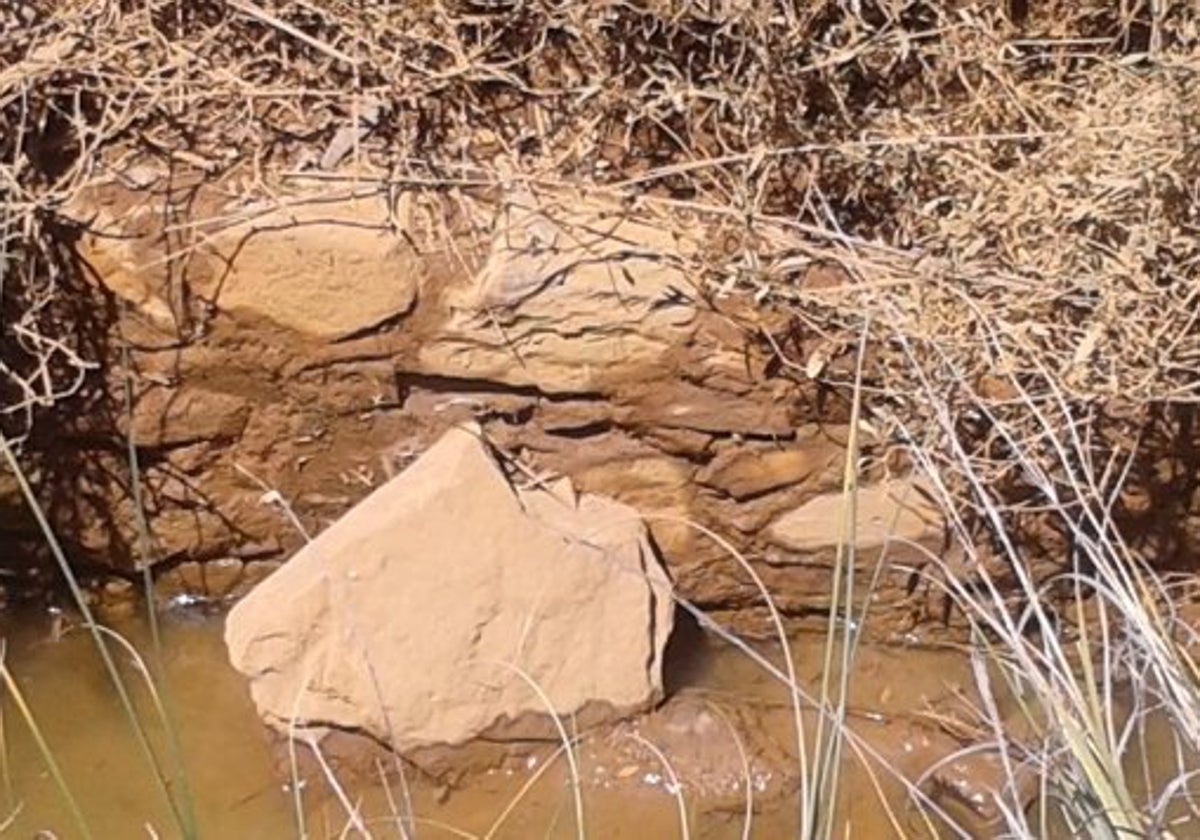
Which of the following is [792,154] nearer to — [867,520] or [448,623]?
[867,520]

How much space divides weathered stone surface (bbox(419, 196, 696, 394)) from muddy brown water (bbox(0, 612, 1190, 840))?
1.42 ft

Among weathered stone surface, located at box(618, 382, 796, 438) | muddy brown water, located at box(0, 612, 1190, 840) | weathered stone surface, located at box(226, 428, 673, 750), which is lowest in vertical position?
muddy brown water, located at box(0, 612, 1190, 840)

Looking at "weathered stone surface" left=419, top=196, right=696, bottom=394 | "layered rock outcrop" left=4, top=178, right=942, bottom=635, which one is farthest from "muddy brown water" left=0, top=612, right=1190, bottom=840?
"weathered stone surface" left=419, top=196, right=696, bottom=394

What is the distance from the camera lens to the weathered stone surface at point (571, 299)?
2.57m

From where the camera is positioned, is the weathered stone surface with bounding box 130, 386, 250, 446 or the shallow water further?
the weathered stone surface with bounding box 130, 386, 250, 446

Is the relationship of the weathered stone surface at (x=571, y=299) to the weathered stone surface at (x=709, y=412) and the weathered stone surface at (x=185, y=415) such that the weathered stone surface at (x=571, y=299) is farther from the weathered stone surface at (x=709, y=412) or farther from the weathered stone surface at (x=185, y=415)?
the weathered stone surface at (x=185, y=415)

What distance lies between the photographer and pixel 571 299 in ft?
8.45

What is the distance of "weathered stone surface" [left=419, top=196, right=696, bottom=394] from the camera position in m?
2.57

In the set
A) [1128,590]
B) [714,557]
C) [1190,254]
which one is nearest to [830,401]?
[714,557]

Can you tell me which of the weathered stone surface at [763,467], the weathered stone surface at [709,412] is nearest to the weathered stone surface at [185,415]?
the weathered stone surface at [709,412]

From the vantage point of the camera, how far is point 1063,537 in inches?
105

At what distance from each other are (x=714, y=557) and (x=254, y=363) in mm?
643

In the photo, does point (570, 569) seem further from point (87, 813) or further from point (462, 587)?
point (87, 813)

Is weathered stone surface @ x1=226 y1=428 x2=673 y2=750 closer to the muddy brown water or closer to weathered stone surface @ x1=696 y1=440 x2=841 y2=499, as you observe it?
the muddy brown water
